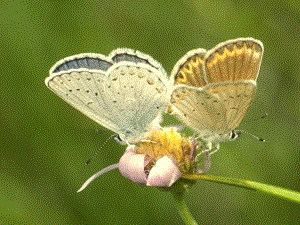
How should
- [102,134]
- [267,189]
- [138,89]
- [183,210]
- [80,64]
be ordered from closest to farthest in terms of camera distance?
[267,189] → [183,210] → [80,64] → [138,89] → [102,134]

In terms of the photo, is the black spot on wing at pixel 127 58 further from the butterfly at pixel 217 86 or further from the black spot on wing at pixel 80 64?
the butterfly at pixel 217 86

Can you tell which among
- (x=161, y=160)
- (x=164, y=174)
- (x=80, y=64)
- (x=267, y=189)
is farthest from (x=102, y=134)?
(x=267, y=189)

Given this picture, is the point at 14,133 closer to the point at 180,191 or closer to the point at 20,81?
the point at 20,81

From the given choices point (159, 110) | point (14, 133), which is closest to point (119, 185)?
point (14, 133)

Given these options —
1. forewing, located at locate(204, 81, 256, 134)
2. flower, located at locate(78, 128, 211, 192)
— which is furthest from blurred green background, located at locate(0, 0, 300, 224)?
forewing, located at locate(204, 81, 256, 134)

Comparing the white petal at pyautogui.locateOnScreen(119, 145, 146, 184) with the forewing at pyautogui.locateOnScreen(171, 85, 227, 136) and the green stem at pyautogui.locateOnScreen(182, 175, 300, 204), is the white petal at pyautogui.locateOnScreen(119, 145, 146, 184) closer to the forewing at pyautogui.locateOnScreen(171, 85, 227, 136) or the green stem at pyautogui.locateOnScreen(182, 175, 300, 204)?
the forewing at pyautogui.locateOnScreen(171, 85, 227, 136)

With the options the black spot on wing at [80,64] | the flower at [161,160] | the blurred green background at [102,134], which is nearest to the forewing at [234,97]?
the flower at [161,160]

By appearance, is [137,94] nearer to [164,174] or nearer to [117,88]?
[117,88]
